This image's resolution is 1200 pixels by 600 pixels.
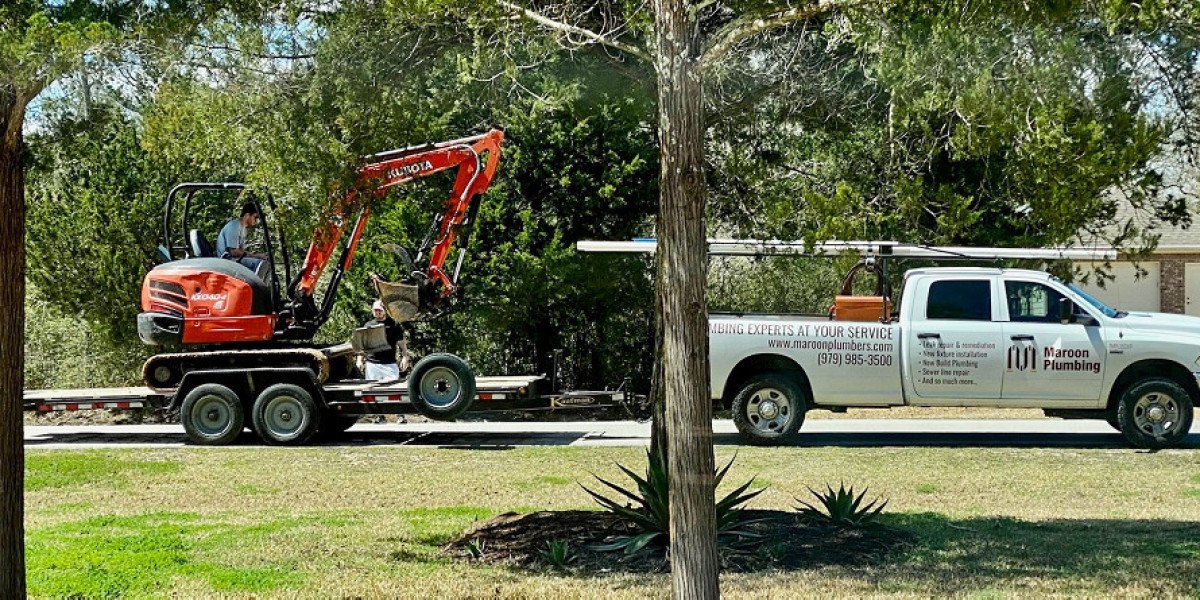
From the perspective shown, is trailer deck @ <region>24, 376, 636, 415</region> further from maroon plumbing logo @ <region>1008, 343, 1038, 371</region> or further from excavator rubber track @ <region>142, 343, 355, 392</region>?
maroon plumbing logo @ <region>1008, 343, 1038, 371</region>

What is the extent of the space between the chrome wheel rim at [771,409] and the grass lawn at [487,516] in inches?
24.2

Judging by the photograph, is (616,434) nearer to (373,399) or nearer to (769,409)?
(769,409)

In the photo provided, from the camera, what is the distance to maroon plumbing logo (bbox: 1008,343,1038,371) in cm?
1609

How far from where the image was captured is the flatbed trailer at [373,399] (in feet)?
56.4

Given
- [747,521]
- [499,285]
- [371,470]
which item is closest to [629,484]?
[371,470]

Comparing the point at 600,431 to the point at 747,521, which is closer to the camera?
the point at 747,521

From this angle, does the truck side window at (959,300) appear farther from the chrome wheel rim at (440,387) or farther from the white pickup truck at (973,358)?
the chrome wheel rim at (440,387)

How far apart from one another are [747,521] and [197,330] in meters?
9.71

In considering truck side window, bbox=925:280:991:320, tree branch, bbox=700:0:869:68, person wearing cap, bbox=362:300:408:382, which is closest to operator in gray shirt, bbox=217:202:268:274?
person wearing cap, bbox=362:300:408:382

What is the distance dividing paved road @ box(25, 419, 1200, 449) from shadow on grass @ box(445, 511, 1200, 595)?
637 centimetres

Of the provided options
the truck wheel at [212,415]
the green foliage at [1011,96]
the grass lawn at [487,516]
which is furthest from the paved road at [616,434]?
the green foliage at [1011,96]

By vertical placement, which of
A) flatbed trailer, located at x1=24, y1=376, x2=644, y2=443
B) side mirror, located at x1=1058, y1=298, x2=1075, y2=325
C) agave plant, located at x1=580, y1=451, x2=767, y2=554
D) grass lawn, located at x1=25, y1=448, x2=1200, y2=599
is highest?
side mirror, located at x1=1058, y1=298, x2=1075, y2=325

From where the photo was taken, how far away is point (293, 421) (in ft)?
56.6

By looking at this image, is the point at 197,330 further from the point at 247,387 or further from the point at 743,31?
the point at 743,31
